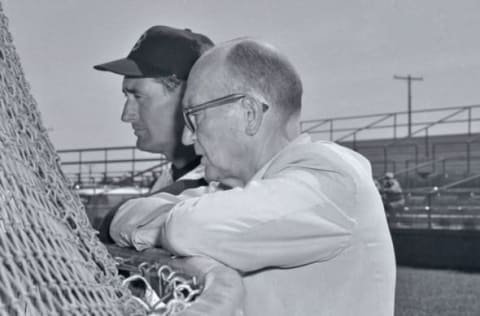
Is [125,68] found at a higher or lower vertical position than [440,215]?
higher

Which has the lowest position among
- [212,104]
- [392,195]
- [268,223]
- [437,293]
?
[392,195]

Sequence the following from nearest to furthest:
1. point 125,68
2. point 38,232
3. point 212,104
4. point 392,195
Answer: point 38,232, point 212,104, point 125,68, point 392,195

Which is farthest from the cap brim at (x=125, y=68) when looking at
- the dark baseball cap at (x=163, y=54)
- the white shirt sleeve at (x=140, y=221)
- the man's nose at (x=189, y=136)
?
the man's nose at (x=189, y=136)

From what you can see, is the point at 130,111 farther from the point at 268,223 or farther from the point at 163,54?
the point at 268,223

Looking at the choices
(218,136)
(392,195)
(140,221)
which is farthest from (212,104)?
(392,195)

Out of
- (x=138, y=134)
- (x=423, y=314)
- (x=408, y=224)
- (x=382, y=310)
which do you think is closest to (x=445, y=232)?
(x=408, y=224)

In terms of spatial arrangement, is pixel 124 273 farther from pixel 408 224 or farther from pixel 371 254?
pixel 408 224

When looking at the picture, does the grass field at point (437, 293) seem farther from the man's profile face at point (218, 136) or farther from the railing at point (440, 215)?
the man's profile face at point (218, 136)

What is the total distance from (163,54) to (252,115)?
2.45ft

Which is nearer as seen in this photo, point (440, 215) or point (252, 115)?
point (252, 115)

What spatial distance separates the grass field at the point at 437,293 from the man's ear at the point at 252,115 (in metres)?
5.22

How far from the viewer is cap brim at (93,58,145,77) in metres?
1.73

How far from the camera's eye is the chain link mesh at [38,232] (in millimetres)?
650

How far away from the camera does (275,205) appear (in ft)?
2.89
